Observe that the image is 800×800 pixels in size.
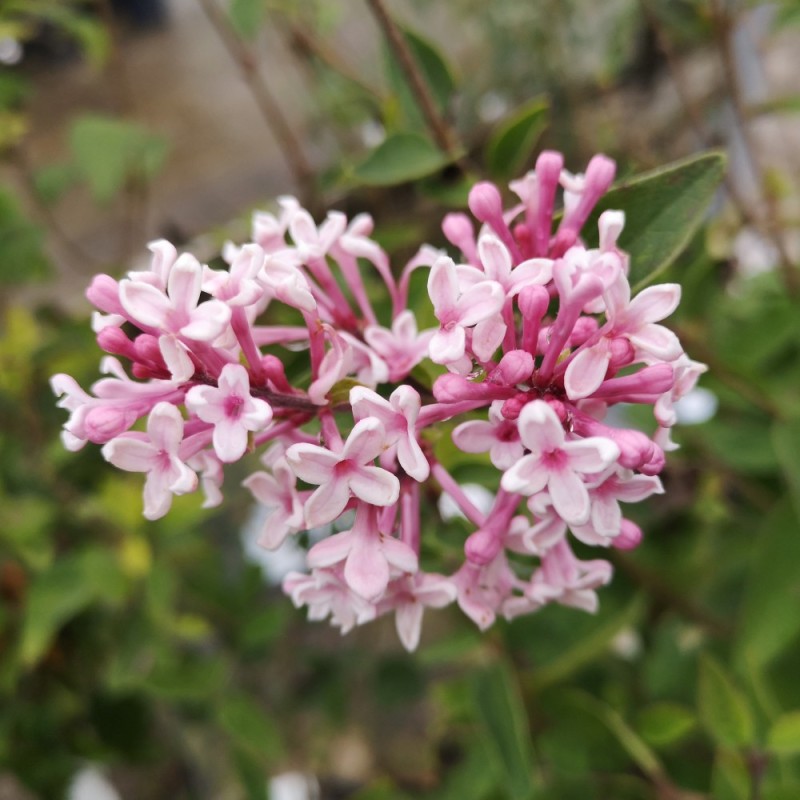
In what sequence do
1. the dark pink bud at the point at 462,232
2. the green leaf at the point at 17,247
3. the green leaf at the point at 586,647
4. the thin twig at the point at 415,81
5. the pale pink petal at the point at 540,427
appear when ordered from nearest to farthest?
the pale pink petal at the point at 540,427
the dark pink bud at the point at 462,232
the thin twig at the point at 415,81
the green leaf at the point at 586,647
the green leaf at the point at 17,247

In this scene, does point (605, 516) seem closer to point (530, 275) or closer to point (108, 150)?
point (530, 275)

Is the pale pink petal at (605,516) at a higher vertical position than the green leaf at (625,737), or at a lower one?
higher

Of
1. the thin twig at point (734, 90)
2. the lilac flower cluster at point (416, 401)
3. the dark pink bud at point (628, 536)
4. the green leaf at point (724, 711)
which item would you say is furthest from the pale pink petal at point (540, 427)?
the thin twig at point (734, 90)

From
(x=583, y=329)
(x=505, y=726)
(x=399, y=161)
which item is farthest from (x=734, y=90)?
(x=505, y=726)

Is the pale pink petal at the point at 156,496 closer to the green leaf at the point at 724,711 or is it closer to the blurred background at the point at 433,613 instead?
the blurred background at the point at 433,613

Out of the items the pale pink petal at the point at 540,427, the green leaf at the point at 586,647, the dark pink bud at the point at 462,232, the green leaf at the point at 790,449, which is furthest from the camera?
the green leaf at the point at 586,647

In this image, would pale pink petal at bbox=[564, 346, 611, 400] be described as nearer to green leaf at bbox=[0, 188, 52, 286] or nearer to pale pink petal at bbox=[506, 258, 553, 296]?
pale pink petal at bbox=[506, 258, 553, 296]

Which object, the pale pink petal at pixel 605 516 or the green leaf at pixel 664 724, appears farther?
the green leaf at pixel 664 724

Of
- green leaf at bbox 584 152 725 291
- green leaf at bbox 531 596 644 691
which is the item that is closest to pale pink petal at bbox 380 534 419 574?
green leaf at bbox 584 152 725 291
